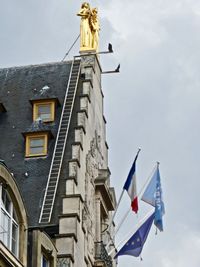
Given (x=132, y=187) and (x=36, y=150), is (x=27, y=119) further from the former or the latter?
(x=132, y=187)

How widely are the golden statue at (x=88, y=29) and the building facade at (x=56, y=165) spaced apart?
835 millimetres

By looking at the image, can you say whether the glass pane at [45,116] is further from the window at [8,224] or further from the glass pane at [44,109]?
the window at [8,224]

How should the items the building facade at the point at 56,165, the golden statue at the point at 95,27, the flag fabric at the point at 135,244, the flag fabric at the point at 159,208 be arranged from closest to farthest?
the building facade at the point at 56,165
the flag fabric at the point at 135,244
the flag fabric at the point at 159,208
the golden statue at the point at 95,27

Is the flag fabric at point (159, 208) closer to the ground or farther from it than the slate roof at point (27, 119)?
closer to the ground

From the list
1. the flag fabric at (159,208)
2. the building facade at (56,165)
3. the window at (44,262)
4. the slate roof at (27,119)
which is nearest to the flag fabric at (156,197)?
the flag fabric at (159,208)

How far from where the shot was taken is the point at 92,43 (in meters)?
57.0

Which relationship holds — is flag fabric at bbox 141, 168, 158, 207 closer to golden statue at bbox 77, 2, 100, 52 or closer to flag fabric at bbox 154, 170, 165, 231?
flag fabric at bbox 154, 170, 165, 231

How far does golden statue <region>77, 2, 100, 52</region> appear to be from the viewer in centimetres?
5656

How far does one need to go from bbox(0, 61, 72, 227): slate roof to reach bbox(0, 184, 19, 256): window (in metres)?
4.83

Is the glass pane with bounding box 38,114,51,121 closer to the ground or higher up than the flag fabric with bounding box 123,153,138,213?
higher up

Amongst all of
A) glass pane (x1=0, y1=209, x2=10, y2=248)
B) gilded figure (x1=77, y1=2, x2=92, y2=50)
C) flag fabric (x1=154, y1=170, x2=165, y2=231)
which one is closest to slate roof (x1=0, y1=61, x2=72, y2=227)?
gilded figure (x1=77, y1=2, x2=92, y2=50)

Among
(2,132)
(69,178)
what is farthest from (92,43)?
(69,178)

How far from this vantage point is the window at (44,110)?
5181 centimetres

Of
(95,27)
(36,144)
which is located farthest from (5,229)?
(95,27)
